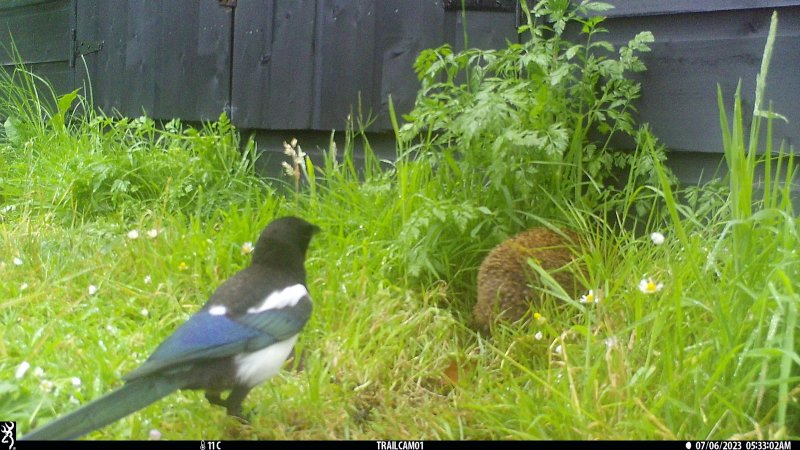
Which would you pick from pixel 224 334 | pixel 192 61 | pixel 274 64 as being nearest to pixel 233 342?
pixel 224 334

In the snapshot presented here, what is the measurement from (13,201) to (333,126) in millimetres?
1781

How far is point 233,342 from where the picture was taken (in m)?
1.76

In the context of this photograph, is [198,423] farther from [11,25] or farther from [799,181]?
[11,25]

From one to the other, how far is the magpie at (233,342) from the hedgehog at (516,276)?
0.97 meters

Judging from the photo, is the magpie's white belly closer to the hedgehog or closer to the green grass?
the green grass

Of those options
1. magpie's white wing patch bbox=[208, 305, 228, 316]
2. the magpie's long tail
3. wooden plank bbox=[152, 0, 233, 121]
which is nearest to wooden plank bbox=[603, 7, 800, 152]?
magpie's white wing patch bbox=[208, 305, 228, 316]

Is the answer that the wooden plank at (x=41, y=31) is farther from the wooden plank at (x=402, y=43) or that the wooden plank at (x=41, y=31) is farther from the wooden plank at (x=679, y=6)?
the wooden plank at (x=679, y=6)

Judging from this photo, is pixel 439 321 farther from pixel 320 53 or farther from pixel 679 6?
pixel 320 53

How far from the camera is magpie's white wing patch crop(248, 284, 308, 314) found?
184 cm

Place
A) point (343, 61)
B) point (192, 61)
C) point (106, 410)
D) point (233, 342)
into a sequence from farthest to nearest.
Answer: point (192, 61), point (343, 61), point (233, 342), point (106, 410)

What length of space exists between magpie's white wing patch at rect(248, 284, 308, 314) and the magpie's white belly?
0.08 m

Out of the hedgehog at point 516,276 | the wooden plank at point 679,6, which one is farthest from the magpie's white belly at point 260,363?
the wooden plank at point 679,6

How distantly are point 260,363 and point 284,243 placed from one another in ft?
1.00

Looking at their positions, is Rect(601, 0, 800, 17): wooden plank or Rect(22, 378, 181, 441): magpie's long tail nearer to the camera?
Rect(22, 378, 181, 441): magpie's long tail
